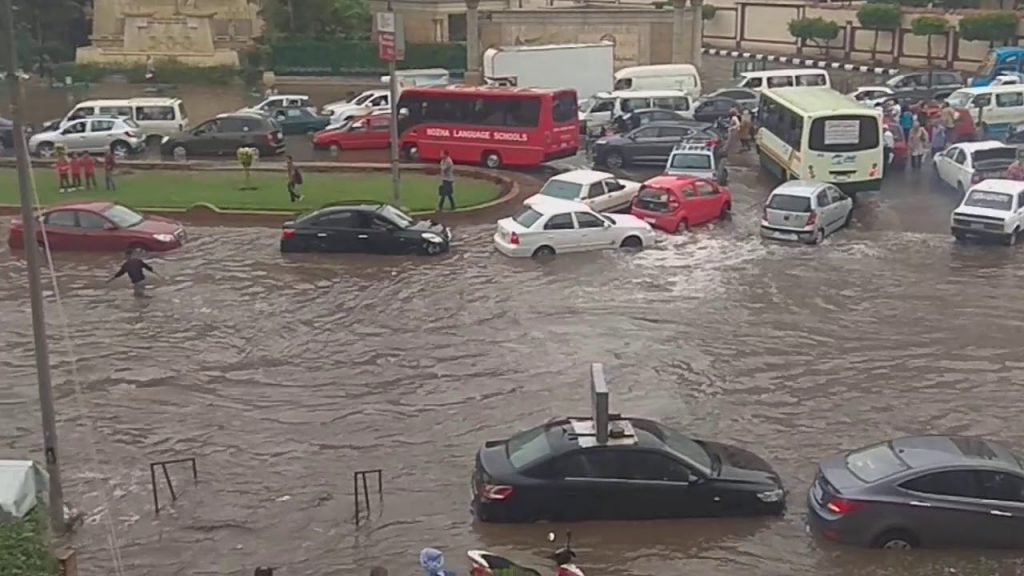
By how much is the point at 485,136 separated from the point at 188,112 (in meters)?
19.4

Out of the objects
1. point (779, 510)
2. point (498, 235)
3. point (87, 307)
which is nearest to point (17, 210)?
point (87, 307)

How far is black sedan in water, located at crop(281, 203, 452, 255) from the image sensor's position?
1008 inches

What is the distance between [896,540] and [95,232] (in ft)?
60.4

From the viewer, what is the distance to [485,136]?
117 feet

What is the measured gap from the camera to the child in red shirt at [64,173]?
3216 cm

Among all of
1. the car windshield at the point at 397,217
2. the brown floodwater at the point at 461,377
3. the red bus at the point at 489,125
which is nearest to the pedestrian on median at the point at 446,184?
the brown floodwater at the point at 461,377

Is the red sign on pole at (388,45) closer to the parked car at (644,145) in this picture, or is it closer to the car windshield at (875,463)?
the parked car at (644,145)

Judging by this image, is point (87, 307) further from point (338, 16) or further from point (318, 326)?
point (338, 16)

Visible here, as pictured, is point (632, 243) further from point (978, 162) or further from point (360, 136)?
point (360, 136)

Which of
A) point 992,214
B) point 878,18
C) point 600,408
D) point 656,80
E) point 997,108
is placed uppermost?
point 878,18

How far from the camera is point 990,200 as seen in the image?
2661cm

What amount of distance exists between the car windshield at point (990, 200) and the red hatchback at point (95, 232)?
16.5 meters

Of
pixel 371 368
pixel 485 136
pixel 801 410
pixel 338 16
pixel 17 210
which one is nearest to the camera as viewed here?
pixel 801 410

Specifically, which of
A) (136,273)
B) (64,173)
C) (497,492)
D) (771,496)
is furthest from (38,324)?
(64,173)
